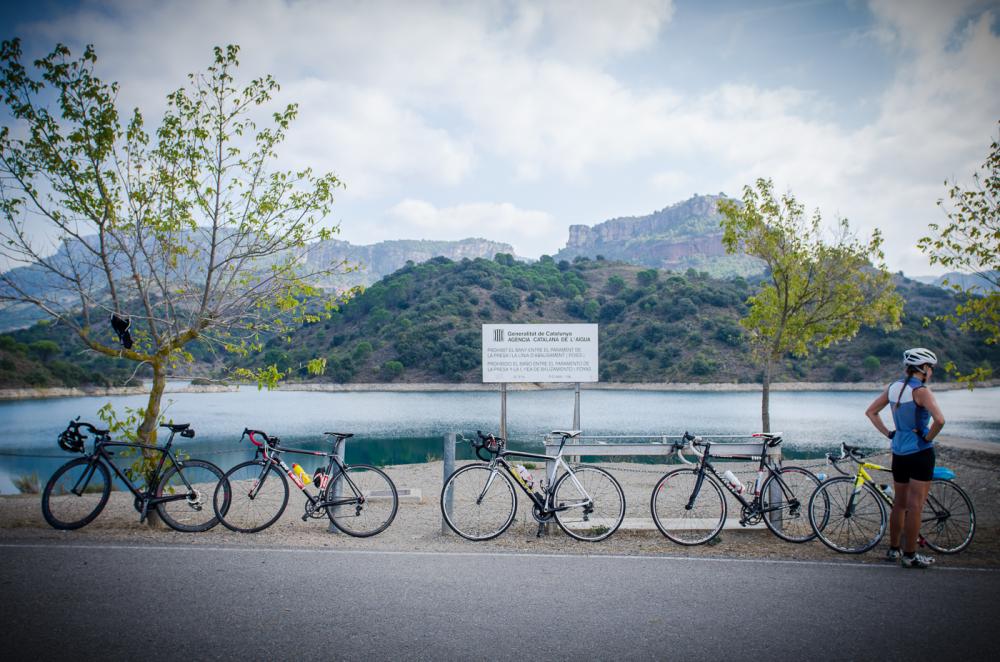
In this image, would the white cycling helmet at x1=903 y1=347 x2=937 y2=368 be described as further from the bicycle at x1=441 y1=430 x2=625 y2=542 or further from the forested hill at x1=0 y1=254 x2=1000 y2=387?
the forested hill at x1=0 y1=254 x2=1000 y2=387

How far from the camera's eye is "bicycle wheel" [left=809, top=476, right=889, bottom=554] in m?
5.72

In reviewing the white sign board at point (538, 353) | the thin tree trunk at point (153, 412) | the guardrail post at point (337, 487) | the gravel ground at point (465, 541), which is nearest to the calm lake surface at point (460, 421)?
the white sign board at point (538, 353)

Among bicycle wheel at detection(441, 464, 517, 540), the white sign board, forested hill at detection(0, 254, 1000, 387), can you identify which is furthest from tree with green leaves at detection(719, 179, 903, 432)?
forested hill at detection(0, 254, 1000, 387)

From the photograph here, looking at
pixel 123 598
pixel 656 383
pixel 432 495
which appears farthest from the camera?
pixel 656 383

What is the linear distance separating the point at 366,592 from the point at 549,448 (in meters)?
2.70

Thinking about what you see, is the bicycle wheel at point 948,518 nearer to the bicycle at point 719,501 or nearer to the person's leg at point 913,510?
the person's leg at point 913,510

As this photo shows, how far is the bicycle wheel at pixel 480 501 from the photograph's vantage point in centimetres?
616

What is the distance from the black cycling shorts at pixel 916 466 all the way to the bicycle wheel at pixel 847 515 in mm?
527

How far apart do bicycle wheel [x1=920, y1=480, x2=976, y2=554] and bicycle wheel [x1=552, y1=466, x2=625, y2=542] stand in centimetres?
293

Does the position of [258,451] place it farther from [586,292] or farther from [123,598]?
[586,292]

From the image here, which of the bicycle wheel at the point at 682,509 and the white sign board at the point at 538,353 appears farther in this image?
the white sign board at the point at 538,353

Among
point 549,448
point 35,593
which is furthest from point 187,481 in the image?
point 549,448

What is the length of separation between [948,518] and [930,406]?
4.97ft

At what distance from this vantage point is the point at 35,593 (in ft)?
13.9
